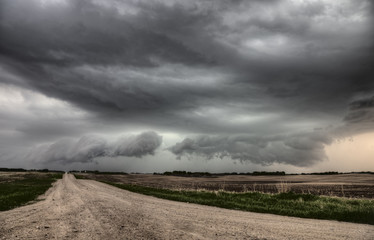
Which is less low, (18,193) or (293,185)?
(293,185)

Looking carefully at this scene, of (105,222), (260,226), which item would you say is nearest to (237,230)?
(260,226)

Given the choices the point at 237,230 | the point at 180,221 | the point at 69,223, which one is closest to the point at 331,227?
the point at 237,230

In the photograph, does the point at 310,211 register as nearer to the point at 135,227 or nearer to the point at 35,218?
the point at 135,227

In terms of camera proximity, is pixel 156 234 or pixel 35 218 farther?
pixel 35 218

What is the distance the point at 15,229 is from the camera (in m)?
12.9

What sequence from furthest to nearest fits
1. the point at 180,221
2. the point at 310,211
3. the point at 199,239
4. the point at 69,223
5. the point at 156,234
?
the point at 310,211
the point at 180,221
the point at 69,223
the point at 156,234
the point at 199,239

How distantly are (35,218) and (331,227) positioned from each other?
16757 millimetres

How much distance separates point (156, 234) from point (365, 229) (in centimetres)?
1097

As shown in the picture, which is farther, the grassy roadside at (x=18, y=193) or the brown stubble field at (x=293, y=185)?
the brown stubble field at (x=293, y=185)

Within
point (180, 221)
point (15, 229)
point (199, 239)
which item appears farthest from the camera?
point (180, 221)

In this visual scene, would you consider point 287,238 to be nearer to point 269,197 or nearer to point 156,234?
point 156,234

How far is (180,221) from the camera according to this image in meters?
15.3

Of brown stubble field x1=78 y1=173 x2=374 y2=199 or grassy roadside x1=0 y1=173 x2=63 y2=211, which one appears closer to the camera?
grassy roadside x1=0 y1=173 x2=63 y2=211

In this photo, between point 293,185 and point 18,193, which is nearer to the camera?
point 18,193
